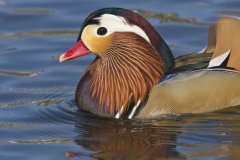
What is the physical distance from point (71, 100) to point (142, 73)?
77cm

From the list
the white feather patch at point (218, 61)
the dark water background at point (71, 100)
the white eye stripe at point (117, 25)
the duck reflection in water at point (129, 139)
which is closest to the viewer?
the duck reflection in water at point (129, 139)

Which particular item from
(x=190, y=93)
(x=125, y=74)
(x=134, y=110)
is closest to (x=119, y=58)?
(x=125, y=74)

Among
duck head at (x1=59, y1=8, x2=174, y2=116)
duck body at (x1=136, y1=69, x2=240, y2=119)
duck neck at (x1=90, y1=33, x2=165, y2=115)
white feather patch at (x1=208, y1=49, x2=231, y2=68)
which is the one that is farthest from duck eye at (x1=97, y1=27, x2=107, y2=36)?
white feather patch at (x1=208, y1=49, x2=231, y2=68)

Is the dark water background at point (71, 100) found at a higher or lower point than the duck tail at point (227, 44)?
lower

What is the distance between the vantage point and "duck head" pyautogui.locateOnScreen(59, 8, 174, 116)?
9055 mm

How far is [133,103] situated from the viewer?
30.0 feet

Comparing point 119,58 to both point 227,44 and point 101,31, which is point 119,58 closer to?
point 101,31

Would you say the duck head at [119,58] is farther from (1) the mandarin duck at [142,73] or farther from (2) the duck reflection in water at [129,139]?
(2) the duck reflection in water at [129,139]

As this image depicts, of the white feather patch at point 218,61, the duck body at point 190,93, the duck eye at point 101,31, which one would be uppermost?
the duck eye at point 101,31

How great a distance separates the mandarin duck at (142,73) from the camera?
29.6ft

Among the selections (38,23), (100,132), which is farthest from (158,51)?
(38,23)

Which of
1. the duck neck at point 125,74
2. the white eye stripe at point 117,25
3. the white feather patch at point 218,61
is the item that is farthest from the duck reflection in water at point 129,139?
the white eye stripe at point 117,25

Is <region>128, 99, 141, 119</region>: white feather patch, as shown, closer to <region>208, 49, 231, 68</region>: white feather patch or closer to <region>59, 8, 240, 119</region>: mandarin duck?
<region>59, 8, 240, 119</region>: mandarin duck

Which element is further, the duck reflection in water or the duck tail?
the duck tail
